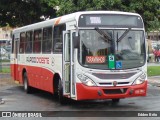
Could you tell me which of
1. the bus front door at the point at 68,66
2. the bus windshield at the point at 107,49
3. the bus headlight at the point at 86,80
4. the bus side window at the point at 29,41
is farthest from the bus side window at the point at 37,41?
the bus headlight at the point at 86,80

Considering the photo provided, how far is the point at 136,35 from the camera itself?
555 inches

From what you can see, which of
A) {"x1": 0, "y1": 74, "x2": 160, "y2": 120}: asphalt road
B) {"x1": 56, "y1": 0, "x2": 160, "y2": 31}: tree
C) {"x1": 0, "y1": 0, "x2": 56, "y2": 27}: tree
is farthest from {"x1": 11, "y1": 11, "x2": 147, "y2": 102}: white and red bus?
{"x1": 0, "y1": 0, "x2": 56, "y2": 27}: tree

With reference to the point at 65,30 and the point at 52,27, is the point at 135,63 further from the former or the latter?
the point at 52,27

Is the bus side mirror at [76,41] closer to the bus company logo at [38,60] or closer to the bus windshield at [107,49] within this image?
the bus windshield at [107,49]

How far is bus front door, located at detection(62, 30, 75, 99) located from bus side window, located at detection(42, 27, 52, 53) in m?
1.63

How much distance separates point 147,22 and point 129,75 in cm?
1604

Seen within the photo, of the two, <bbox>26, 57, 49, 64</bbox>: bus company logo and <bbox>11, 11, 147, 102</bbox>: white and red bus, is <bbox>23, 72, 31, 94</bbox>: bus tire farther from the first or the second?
<bbox>11, 11, 147, 102</bbox>: white and red bus

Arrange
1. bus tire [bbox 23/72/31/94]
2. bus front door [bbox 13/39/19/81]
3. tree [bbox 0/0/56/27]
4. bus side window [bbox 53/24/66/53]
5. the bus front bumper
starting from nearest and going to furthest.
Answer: the bus front bumper → bus side window [bbox 53/24/66/53] → bus tire [bbox 23/72/31/94] → bus front door [bbox 13/39/19/81] → tree [bbox 0/0/56/27]

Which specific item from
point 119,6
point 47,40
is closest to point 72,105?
point 47,40

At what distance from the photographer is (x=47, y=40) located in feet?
53.7

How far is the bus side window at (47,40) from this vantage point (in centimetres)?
1612

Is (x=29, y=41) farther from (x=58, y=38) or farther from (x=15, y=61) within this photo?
(x=58, y=38)

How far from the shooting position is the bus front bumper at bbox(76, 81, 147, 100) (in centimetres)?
1320

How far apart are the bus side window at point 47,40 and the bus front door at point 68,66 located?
163cm
